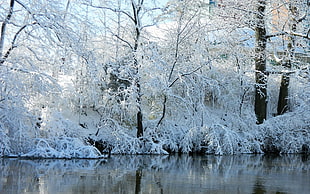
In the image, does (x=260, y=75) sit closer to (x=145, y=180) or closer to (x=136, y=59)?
(x=136, y=59)

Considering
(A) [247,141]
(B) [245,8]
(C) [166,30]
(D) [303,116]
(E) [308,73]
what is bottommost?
(A) [247,141]

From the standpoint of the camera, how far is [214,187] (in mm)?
7656

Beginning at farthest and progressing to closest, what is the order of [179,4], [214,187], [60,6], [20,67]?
[179,4] < [60,6] < [20,67] < [214,187]

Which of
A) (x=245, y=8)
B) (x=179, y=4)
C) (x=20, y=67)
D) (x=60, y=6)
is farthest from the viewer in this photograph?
(x=245, y=8)

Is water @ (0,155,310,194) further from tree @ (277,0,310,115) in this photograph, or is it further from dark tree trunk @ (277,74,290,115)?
dark tree trunk @ (277,74,290,115)

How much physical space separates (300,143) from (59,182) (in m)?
12.8

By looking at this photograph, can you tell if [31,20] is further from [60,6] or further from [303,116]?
[303,116]

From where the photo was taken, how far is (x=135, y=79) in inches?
623

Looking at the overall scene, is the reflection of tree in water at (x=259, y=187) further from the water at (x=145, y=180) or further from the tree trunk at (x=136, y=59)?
the tree trunk at (x=136, y=59)

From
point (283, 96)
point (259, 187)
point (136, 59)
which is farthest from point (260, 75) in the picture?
point (259, 187)

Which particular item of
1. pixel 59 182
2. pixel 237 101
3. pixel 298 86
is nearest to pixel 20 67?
pixel 59 182

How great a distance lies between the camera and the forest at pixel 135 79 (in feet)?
42.8

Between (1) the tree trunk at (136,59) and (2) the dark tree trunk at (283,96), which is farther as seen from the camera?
(2) the dark tree trunk at (283,96)

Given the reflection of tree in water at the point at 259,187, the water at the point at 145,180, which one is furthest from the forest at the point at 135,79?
the reflection of tree in water at the point at 259,187
